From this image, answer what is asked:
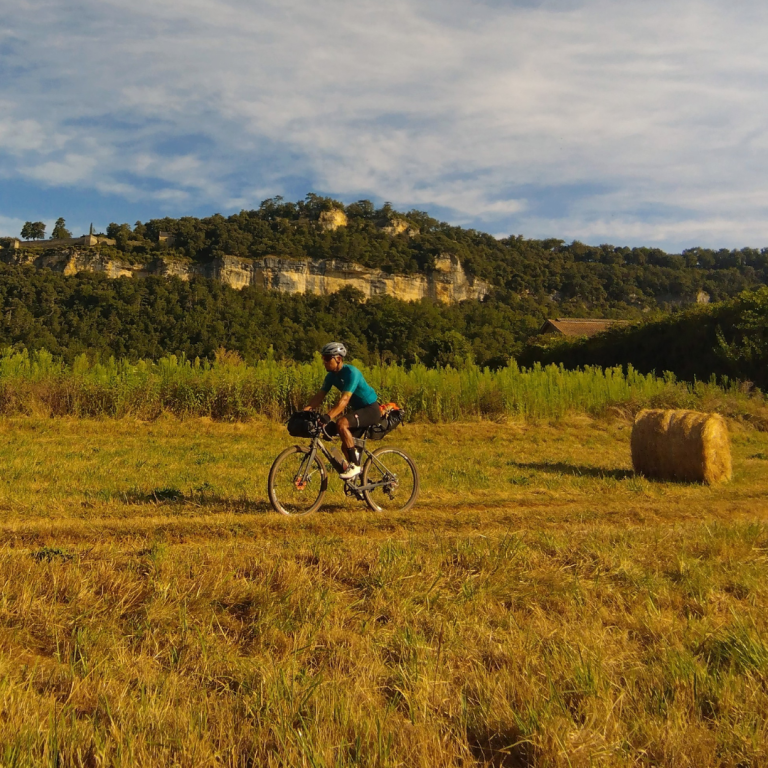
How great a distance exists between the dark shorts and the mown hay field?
1.05 meters

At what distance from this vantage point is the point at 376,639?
3543mm

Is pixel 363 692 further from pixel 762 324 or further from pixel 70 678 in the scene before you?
pixel 762 324

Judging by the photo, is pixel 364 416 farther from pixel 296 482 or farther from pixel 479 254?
pixel 479 254

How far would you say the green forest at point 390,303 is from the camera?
101ft

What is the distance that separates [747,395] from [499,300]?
52.8m

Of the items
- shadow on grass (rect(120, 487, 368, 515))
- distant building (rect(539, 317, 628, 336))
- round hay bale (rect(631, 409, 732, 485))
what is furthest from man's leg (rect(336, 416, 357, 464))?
distant building (rect(539, 317, 628, 336))

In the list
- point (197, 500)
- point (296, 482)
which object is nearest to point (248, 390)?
point (197, 500)

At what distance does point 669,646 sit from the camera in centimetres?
346

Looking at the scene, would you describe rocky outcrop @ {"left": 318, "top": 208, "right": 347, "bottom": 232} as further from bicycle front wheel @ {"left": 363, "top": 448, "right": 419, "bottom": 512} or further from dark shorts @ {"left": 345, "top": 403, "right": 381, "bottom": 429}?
dark shorts @ {"left": 345, "top": 403, "right": 381, "bottom": 429}

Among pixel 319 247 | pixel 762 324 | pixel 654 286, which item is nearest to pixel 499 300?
pixel 654 286

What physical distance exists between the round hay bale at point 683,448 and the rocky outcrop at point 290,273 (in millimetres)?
61583

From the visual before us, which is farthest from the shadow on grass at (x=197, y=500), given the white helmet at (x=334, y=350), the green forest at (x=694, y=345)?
the green forest at (x=694, y=345)

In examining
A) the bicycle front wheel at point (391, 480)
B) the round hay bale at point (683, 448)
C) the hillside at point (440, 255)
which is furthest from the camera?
the hillside at point (440, 255)

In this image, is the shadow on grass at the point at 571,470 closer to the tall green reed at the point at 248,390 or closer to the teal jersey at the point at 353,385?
the teal jersey at the point at 353,385
